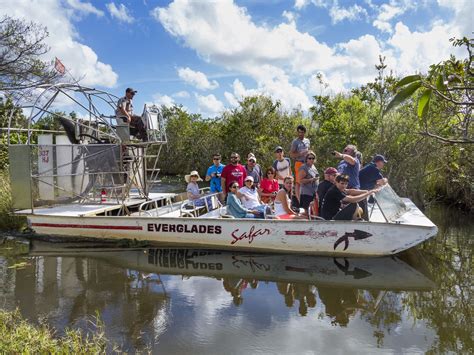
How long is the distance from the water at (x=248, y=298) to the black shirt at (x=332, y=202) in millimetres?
878

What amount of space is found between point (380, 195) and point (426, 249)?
5.70 ft

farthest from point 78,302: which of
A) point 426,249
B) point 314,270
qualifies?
point 426,249

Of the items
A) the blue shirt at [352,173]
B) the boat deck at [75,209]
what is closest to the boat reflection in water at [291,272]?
the boat deck at [75,209]

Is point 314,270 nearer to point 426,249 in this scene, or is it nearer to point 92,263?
point 426,249

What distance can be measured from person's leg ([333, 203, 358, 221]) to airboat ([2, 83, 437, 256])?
4.8 inches

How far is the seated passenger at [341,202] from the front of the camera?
7.85 meters

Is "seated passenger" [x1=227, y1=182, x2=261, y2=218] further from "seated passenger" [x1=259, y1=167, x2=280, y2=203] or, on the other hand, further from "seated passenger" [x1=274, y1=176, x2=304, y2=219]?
"seated passenger" [x1=259, y1=167, x2=280, y2=203]

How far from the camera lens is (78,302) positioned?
20.9 ft

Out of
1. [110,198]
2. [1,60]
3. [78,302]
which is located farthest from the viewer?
[1,60]

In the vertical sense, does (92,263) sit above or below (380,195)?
below

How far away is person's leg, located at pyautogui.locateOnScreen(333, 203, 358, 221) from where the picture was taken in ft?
25.7

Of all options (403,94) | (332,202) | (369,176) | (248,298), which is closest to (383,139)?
(369,176)

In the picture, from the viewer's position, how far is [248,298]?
644 cm

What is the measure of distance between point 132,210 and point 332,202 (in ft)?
18.8
